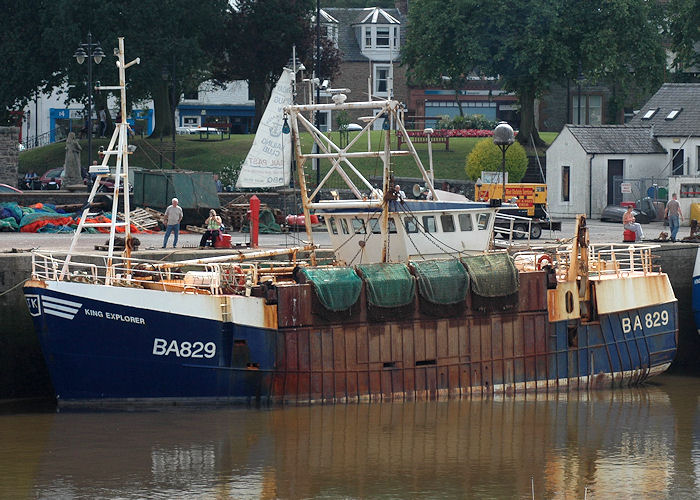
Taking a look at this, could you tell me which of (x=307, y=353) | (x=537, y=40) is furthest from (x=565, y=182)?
(x=307, y=353)

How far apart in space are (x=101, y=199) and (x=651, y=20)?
40545 mm

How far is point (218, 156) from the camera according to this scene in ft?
222

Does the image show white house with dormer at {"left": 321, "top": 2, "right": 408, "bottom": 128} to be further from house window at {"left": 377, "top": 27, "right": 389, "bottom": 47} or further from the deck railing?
the deck railing

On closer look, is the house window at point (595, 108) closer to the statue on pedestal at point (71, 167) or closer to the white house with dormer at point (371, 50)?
the white house with dormer at point (371, 50)

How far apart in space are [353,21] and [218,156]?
3447cm

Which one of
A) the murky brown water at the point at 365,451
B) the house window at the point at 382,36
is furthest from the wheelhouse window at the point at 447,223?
the house window at the point at 382,36

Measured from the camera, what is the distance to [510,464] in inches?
978

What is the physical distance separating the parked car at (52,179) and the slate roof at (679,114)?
27.1 m

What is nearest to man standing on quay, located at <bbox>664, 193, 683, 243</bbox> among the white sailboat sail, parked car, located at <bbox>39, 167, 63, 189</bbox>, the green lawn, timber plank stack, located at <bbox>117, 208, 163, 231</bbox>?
the white sailboat sail

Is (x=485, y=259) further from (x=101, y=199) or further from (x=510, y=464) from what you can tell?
(x=101, y=199)

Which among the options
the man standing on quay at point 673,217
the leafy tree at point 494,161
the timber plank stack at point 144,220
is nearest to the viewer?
the man standing on quay at point 673,217

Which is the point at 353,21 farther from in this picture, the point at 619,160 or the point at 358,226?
the point at 358,226

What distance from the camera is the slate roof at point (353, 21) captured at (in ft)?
315

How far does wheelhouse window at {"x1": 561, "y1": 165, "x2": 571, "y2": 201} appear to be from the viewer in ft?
183
